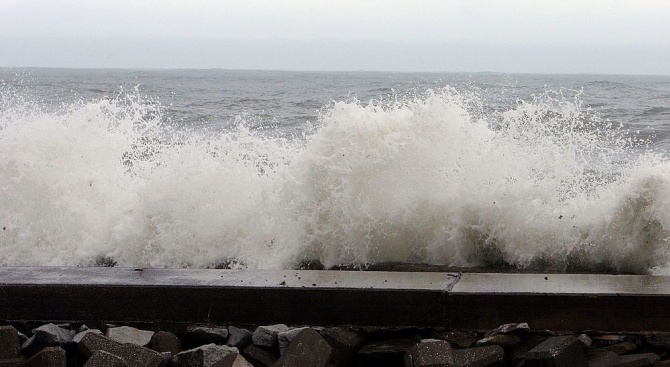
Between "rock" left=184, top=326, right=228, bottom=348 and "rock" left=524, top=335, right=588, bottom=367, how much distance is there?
1589 millimetres

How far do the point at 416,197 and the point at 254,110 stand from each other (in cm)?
1502

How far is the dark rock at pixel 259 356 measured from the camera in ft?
12.9

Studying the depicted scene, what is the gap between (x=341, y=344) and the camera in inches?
155

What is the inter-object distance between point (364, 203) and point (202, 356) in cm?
238

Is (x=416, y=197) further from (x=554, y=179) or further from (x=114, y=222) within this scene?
(x=114, y=222)

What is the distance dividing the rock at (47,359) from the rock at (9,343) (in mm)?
257

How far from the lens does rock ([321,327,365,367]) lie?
392cm

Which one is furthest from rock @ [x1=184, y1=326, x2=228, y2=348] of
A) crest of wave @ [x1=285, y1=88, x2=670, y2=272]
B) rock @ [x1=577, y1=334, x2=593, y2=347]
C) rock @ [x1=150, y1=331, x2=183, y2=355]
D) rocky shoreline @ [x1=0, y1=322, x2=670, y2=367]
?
rock @ [x1=577, y1=334, x2=593, y2=347]

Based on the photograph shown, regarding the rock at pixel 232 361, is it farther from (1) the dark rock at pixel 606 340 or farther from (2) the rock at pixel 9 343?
(1) the dark rock at pixel 606 340

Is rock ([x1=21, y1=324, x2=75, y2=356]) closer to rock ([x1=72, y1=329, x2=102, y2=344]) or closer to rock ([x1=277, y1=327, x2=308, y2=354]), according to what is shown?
rock ([x1=72, y1=329, x2=102, y2=344])

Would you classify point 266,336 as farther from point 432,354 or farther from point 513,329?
point 513,329

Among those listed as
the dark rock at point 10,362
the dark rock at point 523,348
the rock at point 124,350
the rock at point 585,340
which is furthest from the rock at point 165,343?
the rock at point 585,340

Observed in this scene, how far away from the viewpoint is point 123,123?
326 inches

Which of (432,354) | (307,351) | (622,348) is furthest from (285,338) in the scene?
(622,348)
